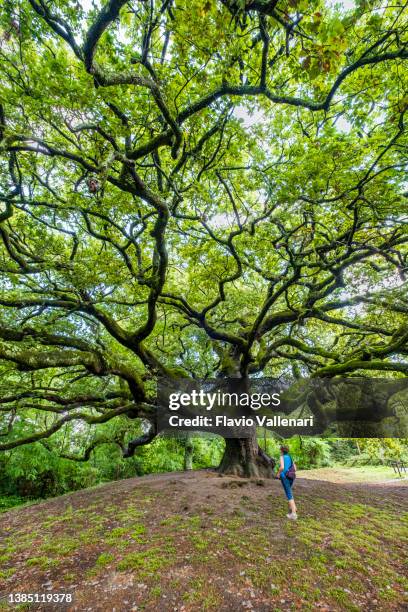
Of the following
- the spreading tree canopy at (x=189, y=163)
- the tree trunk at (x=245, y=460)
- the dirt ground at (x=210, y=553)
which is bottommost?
the dirt ground at (x=210, y=553)

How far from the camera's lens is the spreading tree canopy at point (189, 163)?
3629mm

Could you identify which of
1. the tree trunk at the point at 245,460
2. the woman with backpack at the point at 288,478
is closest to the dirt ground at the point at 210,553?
the woman with backpack at the point at 288,478

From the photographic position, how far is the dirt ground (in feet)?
13.1

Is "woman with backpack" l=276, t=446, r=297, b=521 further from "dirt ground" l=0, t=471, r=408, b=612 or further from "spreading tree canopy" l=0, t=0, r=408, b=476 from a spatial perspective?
"spreading tree canopy" l=0, t=0, r=408, b=476

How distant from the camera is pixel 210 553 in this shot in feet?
15.8

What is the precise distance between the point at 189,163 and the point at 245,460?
877 centimetres

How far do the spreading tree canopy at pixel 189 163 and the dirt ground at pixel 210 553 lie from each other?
232 centimetres

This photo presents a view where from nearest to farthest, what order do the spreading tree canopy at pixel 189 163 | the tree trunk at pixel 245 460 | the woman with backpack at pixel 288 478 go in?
the spreading tree canopy at pixel 189 163, the woman with backpack at pixel 288 478, the tree trunk at pixel 245 460

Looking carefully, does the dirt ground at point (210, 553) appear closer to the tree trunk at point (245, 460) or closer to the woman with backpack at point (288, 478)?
the woman with backpack at point (288, 478)

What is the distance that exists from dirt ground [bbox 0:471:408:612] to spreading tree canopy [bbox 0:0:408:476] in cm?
232

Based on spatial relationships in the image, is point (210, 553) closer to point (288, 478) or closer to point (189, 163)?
point (288, 478)

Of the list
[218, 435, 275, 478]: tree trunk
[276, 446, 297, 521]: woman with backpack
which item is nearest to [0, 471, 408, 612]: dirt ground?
[276, 446, 297, 521]: woman with backpack

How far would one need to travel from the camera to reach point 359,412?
785 centimetres

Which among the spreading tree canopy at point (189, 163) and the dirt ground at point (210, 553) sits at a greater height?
the spreading tree canopy at point (189, 163)
